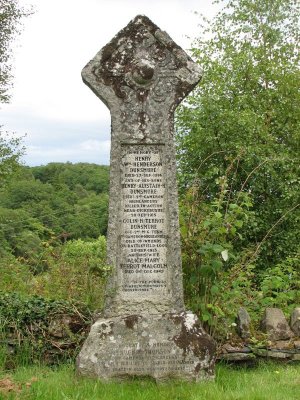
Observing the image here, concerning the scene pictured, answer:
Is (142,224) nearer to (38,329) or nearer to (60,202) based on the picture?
(38,329)

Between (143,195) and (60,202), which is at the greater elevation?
(60,202)

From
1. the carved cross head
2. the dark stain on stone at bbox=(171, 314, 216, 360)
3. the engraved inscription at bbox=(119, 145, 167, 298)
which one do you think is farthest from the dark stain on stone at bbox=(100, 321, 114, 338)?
the carved cross head

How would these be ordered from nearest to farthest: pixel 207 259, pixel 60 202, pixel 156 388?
pixel 156 388, pixel 207 259, pixel 60 202

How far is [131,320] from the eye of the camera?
19.2 ft

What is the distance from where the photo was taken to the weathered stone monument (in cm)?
585

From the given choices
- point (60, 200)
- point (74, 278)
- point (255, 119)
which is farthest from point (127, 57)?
point (60, 200)

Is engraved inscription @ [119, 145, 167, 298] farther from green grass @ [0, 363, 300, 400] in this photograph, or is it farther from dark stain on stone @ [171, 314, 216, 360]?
green grass @ [0, 363, 300, 400]

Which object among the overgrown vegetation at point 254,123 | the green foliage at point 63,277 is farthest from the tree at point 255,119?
the green foliage at point 63,277

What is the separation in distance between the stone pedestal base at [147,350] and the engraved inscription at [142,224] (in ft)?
1.17

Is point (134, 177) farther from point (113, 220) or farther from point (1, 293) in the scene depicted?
point (1, 293)

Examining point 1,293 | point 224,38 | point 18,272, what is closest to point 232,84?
point 224,38

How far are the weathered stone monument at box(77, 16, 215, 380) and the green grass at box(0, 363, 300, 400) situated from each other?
36 centimetres

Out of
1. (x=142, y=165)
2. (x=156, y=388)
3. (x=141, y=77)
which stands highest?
(x=141, y=77)

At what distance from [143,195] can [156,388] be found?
199cm
